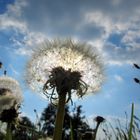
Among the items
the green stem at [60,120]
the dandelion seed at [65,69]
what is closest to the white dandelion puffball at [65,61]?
the dandelion seed at [65,69]

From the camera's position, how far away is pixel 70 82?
13.4 feet

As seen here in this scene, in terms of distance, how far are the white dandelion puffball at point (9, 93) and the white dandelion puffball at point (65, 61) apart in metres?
0.19

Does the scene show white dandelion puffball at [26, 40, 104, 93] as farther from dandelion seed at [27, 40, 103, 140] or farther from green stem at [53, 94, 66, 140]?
green stem at [53, 94, 66, 140]

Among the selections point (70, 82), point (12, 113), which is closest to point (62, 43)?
point (70, 82)

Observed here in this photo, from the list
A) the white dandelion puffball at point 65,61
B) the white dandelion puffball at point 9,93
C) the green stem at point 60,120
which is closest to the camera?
the green stem at point 60,120

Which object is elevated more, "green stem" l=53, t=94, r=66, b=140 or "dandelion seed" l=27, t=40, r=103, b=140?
"dandelion seed" l=27, t=40, r=103, b=140

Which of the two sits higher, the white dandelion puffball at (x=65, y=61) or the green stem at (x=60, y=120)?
the white dandelion puffball at (x=65, y=61)

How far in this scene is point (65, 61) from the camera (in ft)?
14.8

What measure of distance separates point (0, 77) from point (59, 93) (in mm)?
1340

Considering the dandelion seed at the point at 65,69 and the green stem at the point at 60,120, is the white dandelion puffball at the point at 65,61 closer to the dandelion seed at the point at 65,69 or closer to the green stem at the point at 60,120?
the dandelion seed at the point at 65,69

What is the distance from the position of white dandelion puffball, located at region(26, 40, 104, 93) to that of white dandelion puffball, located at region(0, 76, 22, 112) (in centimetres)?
19

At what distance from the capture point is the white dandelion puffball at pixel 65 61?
447 centimetres

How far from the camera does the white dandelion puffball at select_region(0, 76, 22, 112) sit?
3922 millimetres

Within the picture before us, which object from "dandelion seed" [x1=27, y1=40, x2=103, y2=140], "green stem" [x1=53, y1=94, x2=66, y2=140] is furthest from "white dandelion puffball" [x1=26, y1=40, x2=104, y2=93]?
"green stem" [x1=53, y1=94, x2=66, y2=140]
